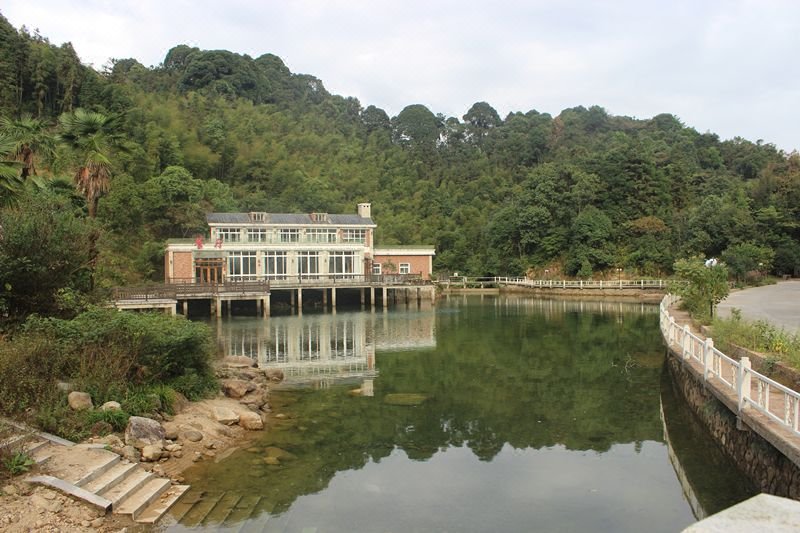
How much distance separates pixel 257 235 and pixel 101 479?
32113mm

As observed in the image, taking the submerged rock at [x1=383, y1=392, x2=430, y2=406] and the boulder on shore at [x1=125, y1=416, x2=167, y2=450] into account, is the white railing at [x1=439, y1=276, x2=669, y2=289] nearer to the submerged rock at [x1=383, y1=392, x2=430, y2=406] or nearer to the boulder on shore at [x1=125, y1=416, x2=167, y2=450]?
the submerged rock at [x1=383, y1=392, x2=430, y2=406]

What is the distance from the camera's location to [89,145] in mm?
17328

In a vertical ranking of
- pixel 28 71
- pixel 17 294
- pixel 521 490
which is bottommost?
pixel 521 490

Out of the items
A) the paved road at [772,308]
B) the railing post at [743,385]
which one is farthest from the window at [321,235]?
the railing post at [743,385]

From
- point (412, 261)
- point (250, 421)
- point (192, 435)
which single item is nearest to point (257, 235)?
point (412, 261)

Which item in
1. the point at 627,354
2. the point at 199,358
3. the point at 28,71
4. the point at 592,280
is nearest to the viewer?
the point at 199,358

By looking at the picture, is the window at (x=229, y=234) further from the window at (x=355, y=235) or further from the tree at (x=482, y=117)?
the tree at (x=482, y=117)

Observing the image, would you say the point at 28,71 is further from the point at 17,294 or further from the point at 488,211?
the point at 17,294

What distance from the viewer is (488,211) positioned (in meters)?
61.0

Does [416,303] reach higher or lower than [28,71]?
lower

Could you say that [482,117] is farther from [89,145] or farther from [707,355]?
[707,355]

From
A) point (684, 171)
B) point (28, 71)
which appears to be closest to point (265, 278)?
point (28, 71)

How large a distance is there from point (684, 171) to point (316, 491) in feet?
175

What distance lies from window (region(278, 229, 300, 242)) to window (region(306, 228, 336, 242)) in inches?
26.9
